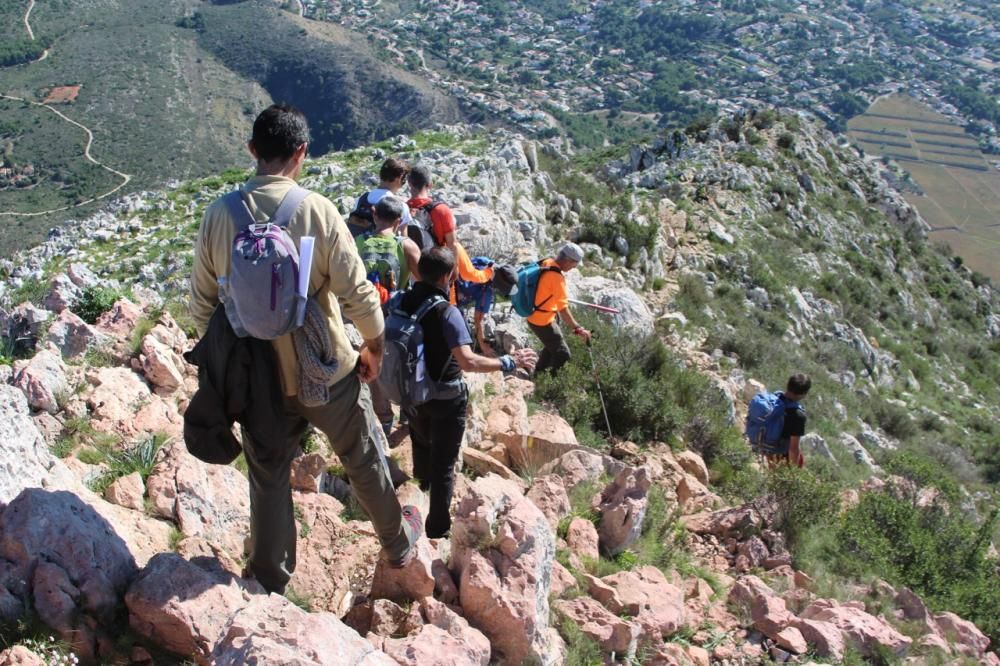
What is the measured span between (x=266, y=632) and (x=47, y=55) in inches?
3866

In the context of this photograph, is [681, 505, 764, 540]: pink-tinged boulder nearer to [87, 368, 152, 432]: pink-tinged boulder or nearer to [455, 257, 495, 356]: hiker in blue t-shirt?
[455, 257, 495, 356]: hiker in blue t-shirt

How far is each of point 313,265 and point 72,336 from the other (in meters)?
2.80

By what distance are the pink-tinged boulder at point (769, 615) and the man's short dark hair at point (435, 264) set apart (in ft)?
8.84

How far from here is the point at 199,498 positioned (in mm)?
3484

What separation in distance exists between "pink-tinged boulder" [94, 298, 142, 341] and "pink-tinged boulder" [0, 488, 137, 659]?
2064 millimetres

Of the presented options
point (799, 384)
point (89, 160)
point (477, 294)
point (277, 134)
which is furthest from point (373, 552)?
point (89, 160)

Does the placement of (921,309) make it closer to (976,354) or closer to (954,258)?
(976,354)

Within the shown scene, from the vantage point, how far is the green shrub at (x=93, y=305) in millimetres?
4879

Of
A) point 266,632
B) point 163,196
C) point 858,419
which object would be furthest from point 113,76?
point 266,632

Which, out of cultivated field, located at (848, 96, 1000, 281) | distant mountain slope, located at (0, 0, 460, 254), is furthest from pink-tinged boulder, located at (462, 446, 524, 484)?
cultivated field, located at (848, 96, 1000, 281)

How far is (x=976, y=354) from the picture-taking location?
20.4 m

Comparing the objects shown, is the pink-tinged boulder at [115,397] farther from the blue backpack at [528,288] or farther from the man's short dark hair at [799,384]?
the man's short dark hair at [799,384]

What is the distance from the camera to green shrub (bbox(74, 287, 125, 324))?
16.0 feet

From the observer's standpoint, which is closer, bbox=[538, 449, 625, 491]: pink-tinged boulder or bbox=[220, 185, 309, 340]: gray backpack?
bbox=[220, 185, 309, 340]: gray backpack
